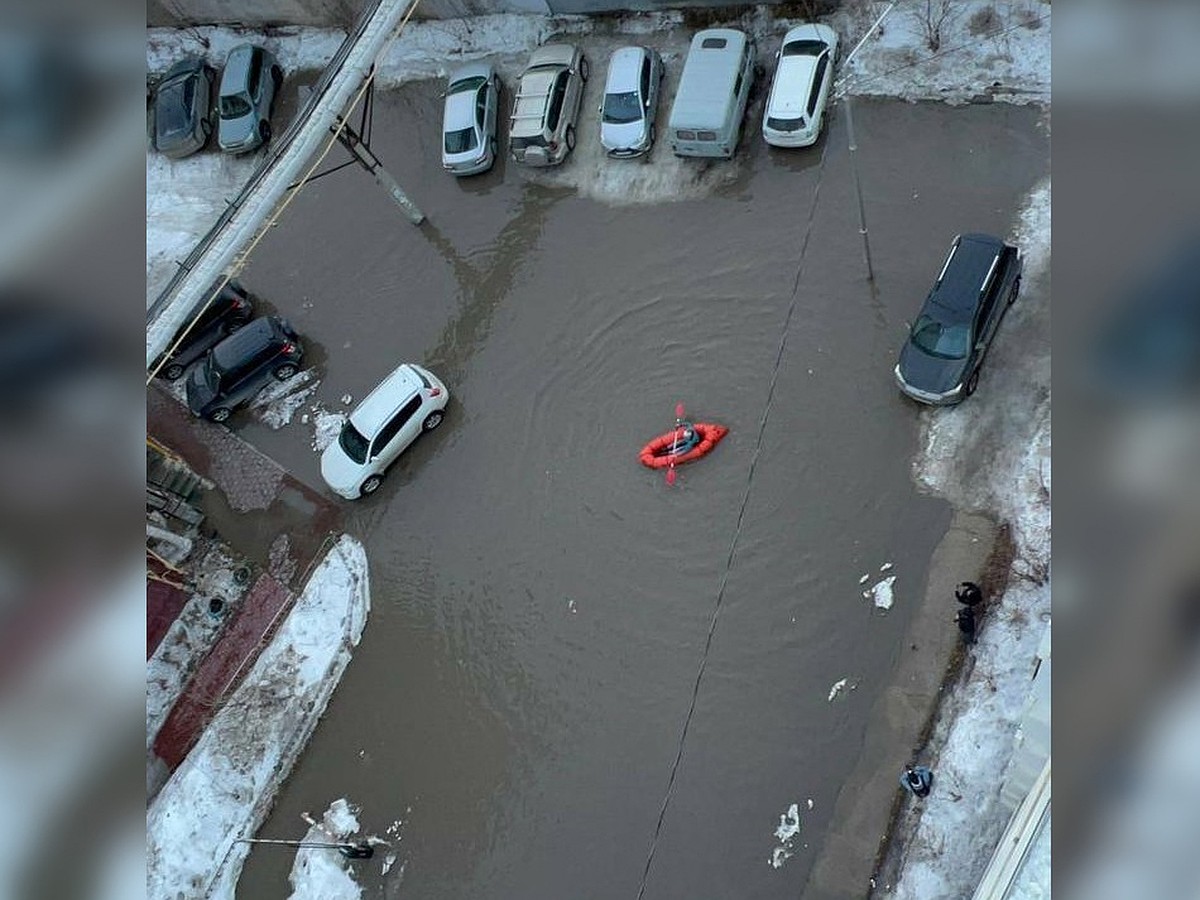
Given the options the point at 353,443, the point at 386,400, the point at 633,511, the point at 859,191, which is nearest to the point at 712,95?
the point at 859,191

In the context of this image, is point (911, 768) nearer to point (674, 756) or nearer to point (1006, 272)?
point (674, 756)

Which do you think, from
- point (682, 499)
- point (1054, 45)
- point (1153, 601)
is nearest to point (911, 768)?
point (682, 499)

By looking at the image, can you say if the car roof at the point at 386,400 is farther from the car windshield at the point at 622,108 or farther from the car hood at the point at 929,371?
the car hood at the point at 929,371

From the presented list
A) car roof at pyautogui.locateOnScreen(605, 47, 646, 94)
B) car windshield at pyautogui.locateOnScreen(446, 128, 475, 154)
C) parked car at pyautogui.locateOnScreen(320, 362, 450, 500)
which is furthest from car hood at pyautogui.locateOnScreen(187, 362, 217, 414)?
car roof at pyautogui.locateOnScreen(605, 47, 646, 94)

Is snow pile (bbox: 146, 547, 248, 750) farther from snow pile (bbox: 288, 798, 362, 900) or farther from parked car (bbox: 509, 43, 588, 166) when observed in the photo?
parked car (bbox: 509, 43, 588, 166)

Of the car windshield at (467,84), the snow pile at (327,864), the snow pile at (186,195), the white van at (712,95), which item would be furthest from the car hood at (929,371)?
the snow pile at (186,195)

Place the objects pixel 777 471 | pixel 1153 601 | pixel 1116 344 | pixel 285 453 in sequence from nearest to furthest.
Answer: pixel 1116 344
pixel 1153 601
pixel 777 471
pixel 285 453
